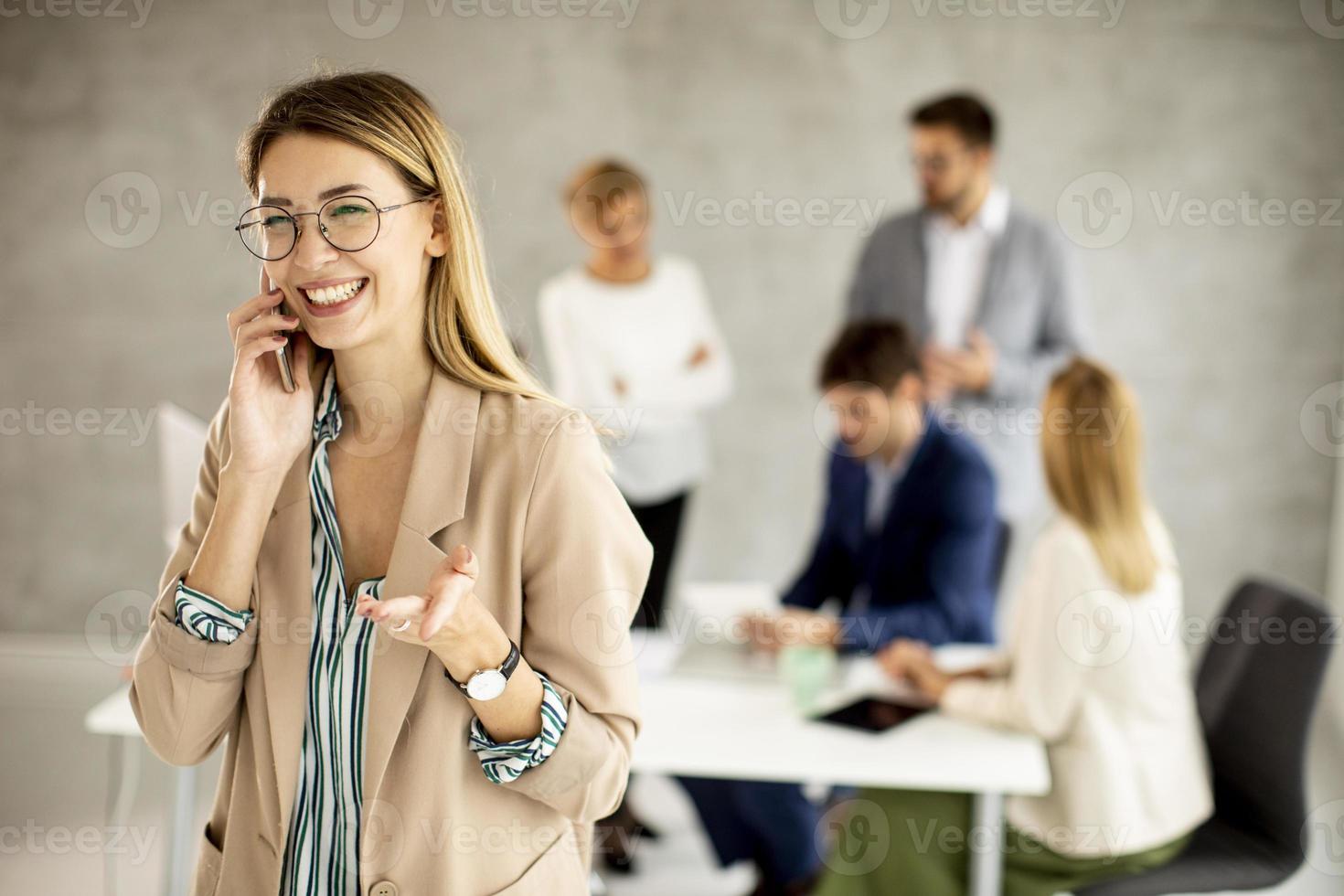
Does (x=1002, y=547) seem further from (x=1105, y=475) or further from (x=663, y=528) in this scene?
(x=663, y=528)

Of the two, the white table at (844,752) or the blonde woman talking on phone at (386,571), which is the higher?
the blonde woman talking on phone at (386,571)

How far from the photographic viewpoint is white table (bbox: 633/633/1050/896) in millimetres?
2205

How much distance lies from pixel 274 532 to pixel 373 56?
396cm

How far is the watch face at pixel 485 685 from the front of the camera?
107 centimetres

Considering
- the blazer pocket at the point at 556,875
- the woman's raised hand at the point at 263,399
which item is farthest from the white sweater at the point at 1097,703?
the woman's raised hand at the point at 263,399

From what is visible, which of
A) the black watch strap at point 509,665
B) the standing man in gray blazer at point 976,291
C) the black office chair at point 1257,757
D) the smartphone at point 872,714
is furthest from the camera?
the standing man in gray blazer at point 976,291

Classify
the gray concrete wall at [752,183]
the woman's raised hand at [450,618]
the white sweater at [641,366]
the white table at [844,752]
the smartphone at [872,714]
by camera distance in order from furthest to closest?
the gray concrete wall at [752,183] → the white sweater at [641,366] → the smartphone at [872,714] → the white table at [844,752] → the woman's raised hand at [450,618]

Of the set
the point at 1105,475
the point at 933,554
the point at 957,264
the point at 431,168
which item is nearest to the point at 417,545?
the point at 431,168

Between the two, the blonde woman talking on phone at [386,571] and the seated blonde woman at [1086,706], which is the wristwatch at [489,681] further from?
the seated blonde woman at [1086,706]

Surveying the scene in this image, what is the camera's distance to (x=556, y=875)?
1.23 metres

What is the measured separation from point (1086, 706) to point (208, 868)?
173cm

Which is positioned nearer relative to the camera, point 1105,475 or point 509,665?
point 509,665

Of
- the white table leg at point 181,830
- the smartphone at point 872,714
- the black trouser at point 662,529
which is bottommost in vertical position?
the white table leg at point 181,830

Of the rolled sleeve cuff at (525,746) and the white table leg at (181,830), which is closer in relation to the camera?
the rolled sleeve cuff at (525,746)
